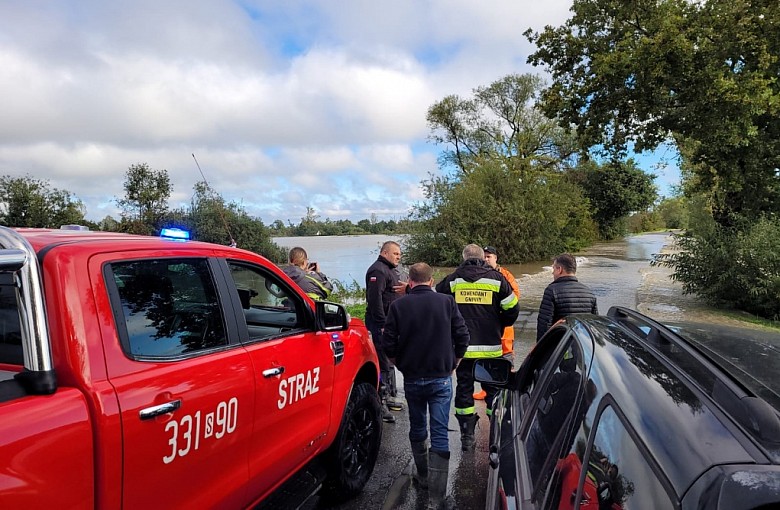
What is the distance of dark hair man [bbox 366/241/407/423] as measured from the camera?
5535mm

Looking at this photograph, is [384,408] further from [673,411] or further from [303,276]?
[673,411]

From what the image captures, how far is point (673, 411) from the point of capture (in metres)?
1.17

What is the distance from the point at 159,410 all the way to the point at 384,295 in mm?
3822

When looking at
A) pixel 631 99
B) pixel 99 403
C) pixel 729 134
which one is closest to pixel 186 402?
pixel 99 403

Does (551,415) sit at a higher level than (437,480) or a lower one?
higher

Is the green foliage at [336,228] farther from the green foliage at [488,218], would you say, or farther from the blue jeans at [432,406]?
the blue jeans at [432,406]

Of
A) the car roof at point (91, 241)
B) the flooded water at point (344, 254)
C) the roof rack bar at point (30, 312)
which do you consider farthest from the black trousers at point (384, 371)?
the flooded water at point (344, 254)

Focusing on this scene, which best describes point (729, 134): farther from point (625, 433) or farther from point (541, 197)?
point (541, 197)

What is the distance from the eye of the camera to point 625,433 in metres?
1.21

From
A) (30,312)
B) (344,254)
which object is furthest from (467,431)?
(344,254)

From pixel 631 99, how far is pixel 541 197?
43.7ft

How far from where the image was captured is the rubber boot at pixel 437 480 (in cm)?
347

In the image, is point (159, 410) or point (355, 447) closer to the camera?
point (159, 410)

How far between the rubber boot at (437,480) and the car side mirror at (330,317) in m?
1.23
